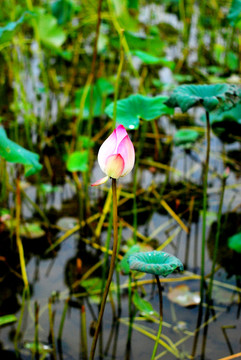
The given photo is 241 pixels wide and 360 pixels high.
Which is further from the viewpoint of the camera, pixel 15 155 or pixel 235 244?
pixel 235 244

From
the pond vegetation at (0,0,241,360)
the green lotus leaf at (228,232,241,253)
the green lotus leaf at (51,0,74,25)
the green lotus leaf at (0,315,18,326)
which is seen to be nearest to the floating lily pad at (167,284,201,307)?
the pond vegetation at (0,0,241,360)

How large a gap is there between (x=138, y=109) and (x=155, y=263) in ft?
1.47

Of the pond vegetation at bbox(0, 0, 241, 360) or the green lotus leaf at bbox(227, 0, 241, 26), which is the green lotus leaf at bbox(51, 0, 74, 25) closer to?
the pond vegetation at bbox(0, 0, 241, 360)

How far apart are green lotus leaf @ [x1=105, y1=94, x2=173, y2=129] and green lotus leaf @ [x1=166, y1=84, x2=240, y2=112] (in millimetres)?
62

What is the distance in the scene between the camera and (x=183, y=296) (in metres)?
1.05

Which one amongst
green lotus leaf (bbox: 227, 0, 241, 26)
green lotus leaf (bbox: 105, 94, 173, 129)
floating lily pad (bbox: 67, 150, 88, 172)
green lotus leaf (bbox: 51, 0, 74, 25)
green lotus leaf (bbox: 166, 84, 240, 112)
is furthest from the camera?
green lotus leaf (bbox: 51, 0, 74, 25)

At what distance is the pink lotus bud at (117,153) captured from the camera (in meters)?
0.54

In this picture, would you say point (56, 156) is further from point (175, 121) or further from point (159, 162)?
point (175, 121)

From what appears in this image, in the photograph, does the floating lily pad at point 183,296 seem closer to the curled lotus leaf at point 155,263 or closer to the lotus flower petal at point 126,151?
the curled lotus leaf at point 155,263

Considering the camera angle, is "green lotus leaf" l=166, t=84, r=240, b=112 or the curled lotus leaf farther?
"green lotus leaf" l=166, t=84, r=240, b=112

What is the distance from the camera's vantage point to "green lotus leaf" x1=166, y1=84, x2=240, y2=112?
841mm

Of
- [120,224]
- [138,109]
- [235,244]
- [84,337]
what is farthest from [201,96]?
[84,337]

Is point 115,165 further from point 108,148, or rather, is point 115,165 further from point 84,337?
point 84,337

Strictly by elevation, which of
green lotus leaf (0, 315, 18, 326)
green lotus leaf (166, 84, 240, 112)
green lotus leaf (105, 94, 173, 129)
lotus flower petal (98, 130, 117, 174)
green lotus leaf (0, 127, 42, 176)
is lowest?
green lotus leaf (0, 315, 18, 326)
